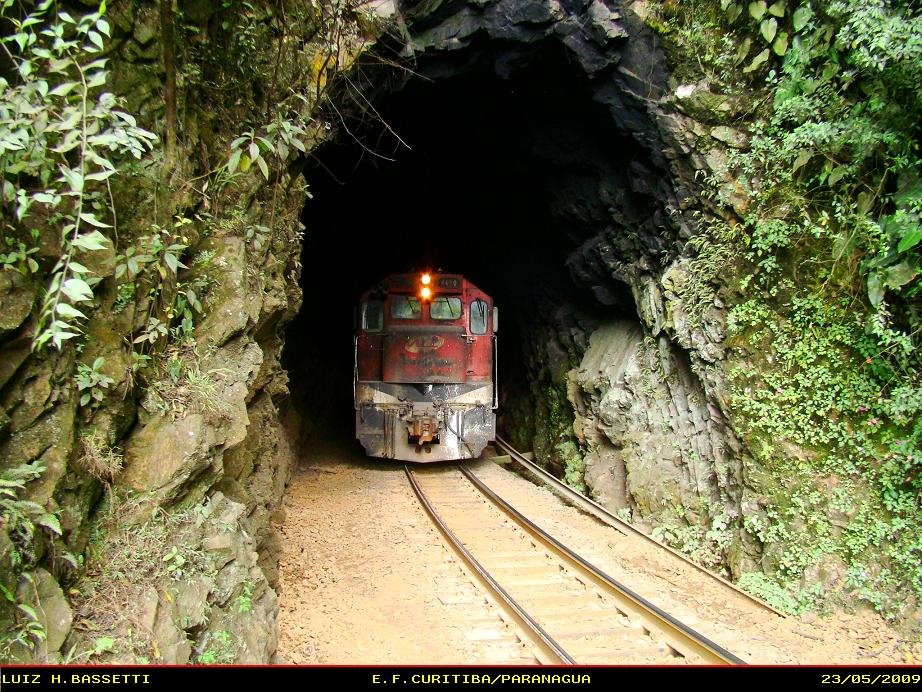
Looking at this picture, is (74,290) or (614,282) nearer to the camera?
(74,290)

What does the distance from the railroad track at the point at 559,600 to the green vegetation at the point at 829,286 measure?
1.69 m

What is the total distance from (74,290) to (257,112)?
10.8ft

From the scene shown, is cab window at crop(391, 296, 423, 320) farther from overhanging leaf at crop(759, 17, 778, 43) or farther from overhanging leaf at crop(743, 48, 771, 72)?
overhanging leaf at crop(759, 17, 778, 43)

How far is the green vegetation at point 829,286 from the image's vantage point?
5.32m

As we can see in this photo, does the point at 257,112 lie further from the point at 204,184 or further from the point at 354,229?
the point at 354,229

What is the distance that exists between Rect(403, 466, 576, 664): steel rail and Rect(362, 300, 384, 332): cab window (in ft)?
14.0

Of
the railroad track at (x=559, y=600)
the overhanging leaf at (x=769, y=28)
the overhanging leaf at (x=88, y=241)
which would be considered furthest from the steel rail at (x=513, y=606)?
the overhanging leaf at (x=769, y=28)

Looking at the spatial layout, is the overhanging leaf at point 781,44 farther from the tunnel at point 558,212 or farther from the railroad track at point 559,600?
the railroad track at point 559,600

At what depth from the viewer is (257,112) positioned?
5.58 m

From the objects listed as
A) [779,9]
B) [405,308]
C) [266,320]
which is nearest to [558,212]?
[405,308]

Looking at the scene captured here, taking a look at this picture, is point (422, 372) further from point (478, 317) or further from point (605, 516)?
point (605, 516)

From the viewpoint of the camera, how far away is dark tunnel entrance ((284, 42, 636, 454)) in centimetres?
912

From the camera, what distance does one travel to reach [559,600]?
5.73 metres
